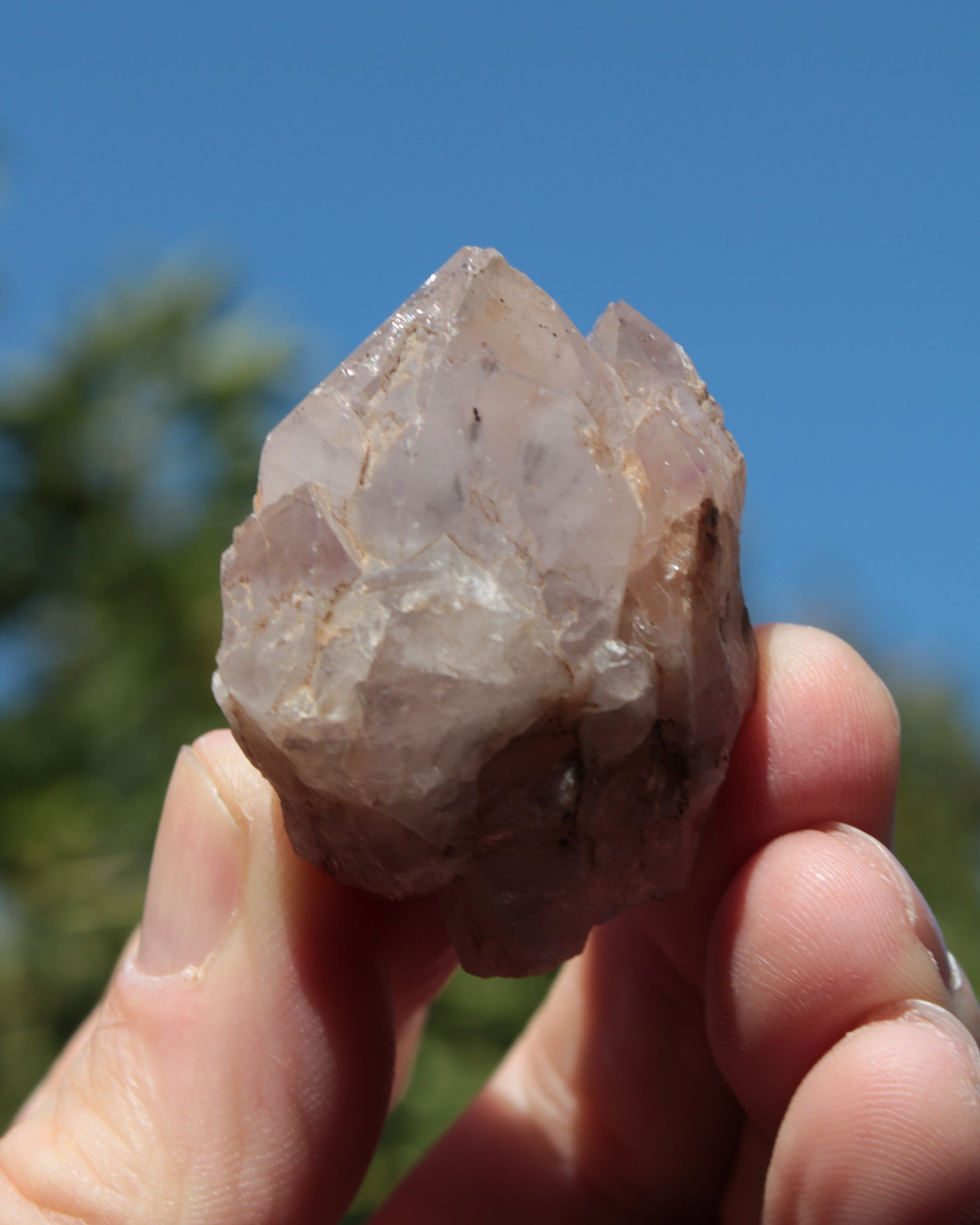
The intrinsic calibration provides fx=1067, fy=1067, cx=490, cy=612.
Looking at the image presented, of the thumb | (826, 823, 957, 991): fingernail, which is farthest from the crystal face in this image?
(826, 823, 957, 991): fingernail

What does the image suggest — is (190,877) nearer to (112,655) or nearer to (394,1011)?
(394,1011)

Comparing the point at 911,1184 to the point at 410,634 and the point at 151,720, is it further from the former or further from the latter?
the point at 151,720

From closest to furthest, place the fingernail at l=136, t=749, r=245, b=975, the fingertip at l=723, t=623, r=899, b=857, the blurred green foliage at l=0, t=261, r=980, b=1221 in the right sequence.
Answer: the fingernail at l=136, t=749, r=245, b=975 < the fingertip at l=723, t=623, r=899, b=857 < the blurred green foliage at l=0, t=261, r=980, b=1221

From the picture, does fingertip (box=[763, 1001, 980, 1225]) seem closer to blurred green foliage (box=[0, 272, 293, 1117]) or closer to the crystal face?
the crystal face

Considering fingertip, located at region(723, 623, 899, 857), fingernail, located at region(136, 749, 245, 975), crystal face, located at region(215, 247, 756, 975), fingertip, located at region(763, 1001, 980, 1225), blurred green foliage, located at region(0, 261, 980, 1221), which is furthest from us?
blurred green foliage, located at region(0, 261, 980, 1221)

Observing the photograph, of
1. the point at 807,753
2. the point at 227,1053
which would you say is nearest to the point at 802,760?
the point at 807,753

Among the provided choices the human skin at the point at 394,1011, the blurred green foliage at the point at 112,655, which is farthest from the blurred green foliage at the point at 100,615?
the human skin at the point at 394,1011

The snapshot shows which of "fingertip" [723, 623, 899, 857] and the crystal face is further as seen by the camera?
"fingertip" [723, 623, 899, 857]
